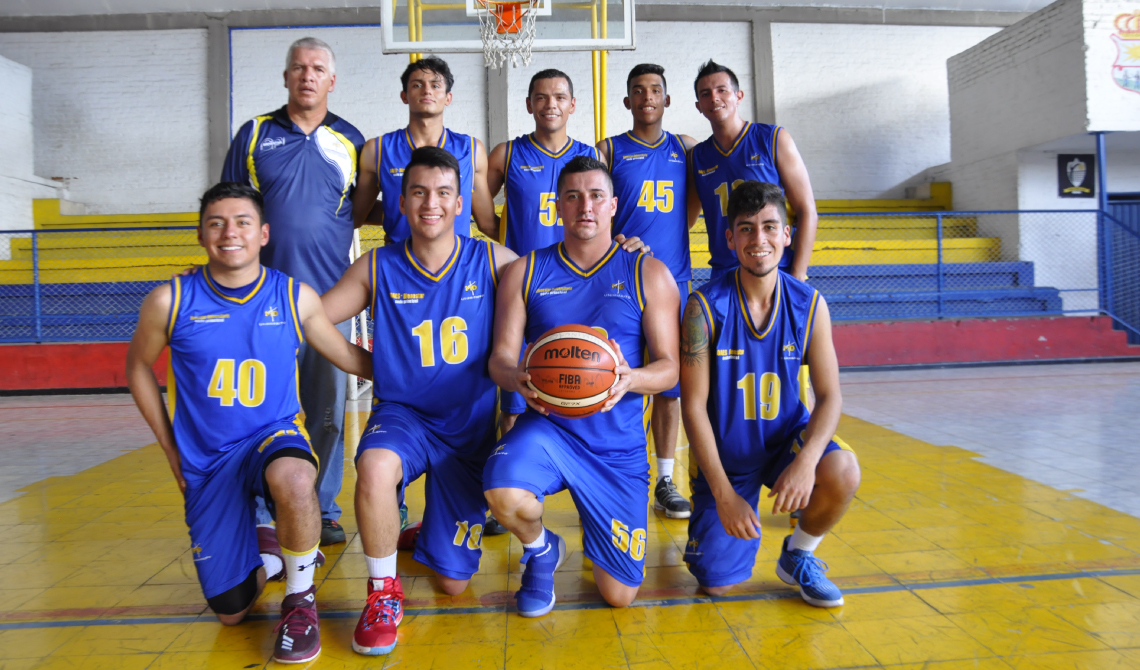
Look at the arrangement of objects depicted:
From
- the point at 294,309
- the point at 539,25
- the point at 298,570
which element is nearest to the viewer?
the point at 298,570

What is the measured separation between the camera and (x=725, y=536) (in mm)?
2344

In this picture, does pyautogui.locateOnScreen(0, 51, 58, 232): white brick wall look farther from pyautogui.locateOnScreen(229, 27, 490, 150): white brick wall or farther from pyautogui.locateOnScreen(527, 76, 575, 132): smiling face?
pyautogui.locateOnScreen(527, 76, 575, 132): smiling face

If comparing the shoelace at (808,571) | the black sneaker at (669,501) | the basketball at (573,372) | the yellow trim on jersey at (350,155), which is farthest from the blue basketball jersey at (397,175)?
the shoelace at (808,571)

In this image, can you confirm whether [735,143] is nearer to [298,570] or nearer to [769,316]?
[769,316]

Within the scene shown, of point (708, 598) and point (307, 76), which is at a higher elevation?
point (307, 76)

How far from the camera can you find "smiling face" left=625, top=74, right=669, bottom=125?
3352 mm

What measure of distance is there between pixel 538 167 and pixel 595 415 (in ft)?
4.79

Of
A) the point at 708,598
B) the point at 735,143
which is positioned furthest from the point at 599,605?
the point at 735,143

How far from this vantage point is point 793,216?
3338 mm

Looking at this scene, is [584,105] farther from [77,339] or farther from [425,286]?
[425,286]

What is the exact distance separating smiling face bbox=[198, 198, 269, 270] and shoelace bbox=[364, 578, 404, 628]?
3.71ft

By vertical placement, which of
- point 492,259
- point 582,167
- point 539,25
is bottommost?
point 492,259

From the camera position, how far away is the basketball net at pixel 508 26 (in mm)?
5168

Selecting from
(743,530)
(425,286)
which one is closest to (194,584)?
(425,286)
